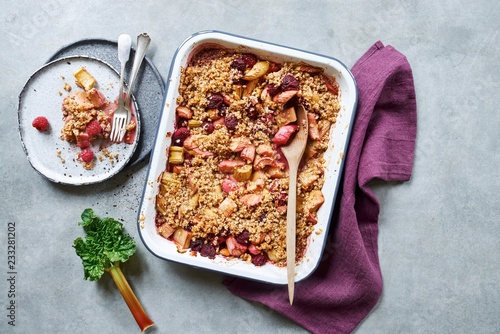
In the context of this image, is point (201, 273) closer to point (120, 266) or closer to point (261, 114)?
point (120, 266)

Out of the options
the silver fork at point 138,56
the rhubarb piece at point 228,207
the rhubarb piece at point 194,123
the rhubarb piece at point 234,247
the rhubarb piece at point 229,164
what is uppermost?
the silver fork at point 138,56

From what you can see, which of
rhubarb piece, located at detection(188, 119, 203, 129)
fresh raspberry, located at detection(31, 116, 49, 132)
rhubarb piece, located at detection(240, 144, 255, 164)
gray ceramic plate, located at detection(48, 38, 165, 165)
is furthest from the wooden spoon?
fresh raspberry, located at detection(31, 116, 49, 132)

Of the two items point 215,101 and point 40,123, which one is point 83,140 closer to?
point 40,123

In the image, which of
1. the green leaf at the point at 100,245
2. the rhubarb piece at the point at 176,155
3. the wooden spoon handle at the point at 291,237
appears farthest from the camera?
the green leaf at the point at 100,245

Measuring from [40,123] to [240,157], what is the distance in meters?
0.85

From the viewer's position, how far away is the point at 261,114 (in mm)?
1861

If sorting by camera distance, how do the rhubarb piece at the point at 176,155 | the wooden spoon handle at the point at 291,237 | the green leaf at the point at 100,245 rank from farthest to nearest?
1. the green leaf at the point at 100,245
2. the rhubarb piece at the point at 176,155
3. the wooden spoon handle at the point at 291,237

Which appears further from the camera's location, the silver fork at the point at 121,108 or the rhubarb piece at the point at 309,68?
the silver fork at the point at 121,108

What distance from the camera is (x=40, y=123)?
196 centimetres

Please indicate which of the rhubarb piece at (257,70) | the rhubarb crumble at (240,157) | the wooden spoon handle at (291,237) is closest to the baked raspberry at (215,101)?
the rhubarb crumble at (240,157)

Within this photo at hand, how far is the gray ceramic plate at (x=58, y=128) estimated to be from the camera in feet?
6.56

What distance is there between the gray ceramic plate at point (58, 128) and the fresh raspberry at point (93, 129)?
2.6 inches

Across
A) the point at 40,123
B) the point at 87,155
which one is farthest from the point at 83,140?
the point at 40,123

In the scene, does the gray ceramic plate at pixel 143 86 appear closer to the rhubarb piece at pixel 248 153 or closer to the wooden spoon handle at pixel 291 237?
the rhubarb piece at pixel 248 153
